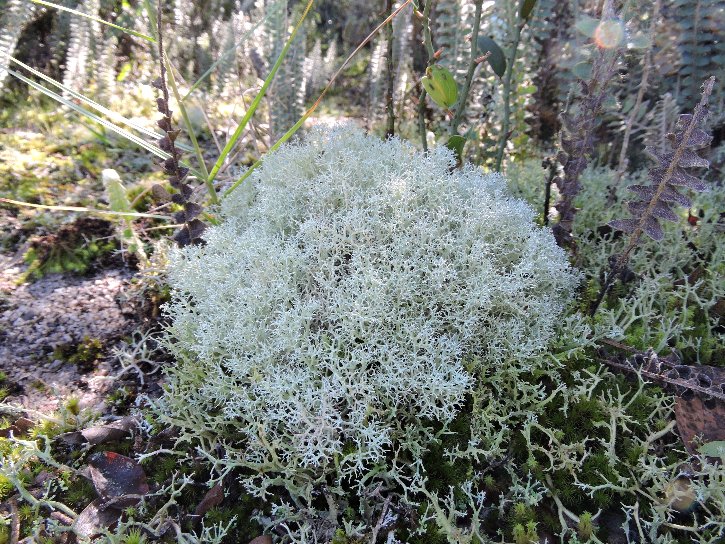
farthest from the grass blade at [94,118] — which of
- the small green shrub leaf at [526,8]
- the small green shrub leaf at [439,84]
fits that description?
the small green shrub leaf at [526,8]

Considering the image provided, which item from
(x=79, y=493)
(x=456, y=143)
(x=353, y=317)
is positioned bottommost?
(x=79, y=493)

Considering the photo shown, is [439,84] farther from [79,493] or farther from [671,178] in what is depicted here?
[79,493]

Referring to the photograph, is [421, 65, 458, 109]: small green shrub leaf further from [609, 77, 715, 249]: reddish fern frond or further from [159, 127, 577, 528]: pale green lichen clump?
[609, 77, 715, 249]: reddish fern frond

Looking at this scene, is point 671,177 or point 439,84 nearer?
point 671,177

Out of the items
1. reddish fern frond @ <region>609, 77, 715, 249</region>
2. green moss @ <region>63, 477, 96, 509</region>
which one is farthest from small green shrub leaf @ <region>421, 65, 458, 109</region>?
green moss @ <region>63, 477, 96, 509</region>

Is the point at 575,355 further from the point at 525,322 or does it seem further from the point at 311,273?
the point at 311,273

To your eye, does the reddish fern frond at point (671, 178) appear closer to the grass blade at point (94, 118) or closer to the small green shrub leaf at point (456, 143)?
the small green shrub leaf at point (456, 143)

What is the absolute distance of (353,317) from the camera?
147 centimetres

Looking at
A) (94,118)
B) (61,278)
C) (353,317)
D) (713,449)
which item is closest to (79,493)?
(353,317)

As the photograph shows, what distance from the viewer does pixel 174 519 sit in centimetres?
143

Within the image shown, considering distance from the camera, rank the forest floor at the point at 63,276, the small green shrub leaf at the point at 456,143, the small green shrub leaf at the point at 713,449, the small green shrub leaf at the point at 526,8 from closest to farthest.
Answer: the small green shrub leaf at the point at 713,449, the forest floor at the point at 63,276, the small green shrub leaf at the point at 526,8, the small green shrub leaf at the point at 456,143

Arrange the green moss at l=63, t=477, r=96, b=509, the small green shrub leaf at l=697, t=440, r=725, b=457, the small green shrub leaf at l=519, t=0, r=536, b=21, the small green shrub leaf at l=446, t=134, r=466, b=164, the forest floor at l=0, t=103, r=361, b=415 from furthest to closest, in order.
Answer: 1. the small green shrub leaf at l=446, t=134, r=466, b=164
2. the small green shrub leaf at l=519, t=0, r=536, b=21
3. the forest floor at l=0, t=103, r=361, b=415
4. the green moss at l=63, t=477, r=96, b=509
5. the small green shrub leaf at l=697, t=440, r=725, b=457

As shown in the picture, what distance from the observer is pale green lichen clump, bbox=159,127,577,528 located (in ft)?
4.64

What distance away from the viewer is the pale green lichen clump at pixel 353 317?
1.42 meters
